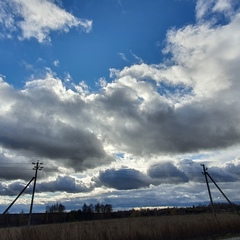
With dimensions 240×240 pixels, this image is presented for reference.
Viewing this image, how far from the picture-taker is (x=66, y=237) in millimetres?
16797

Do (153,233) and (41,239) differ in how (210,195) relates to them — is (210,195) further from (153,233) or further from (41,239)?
(41,239)

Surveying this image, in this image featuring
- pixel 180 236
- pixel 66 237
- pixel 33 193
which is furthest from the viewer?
pixel 33 193

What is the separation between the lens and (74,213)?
11462 centimetres

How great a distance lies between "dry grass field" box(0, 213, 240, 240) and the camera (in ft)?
53.2

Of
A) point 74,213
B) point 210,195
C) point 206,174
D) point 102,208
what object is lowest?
point 210,195

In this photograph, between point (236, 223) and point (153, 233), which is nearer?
point (153, 233)

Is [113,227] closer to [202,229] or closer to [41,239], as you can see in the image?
[41,239]

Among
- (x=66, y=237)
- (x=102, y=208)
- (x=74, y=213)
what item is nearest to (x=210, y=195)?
(x=66, y=237)

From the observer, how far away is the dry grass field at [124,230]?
16.2 meters

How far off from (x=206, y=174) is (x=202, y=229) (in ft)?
70.0

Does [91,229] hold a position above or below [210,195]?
below

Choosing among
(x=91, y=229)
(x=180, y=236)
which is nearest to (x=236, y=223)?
(x=180, y=236)

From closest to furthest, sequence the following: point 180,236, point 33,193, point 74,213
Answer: point 180,236, point 33,193, point 74,213

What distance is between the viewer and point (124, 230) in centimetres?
1941
